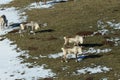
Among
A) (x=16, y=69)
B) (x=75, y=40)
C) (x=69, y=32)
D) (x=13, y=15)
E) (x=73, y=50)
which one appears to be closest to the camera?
(x=73, y=50)

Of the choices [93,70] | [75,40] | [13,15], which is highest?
[75,40]

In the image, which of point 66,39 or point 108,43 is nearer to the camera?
point 108,43

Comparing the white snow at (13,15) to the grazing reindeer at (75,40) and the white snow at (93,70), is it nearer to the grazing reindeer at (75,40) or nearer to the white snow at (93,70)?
the grazing reindeer at (75,40)

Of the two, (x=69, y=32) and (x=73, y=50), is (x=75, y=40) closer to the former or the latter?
(x=73, y=50)

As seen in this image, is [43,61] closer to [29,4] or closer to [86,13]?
[86,13]

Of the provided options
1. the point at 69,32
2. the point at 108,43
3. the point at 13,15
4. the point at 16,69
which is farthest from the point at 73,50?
the point at 13,15

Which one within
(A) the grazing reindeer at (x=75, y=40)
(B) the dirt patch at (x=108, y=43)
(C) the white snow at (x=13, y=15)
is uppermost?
(A) the grazing reindeer at (x=75, y=40)

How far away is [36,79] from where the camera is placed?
4247cm

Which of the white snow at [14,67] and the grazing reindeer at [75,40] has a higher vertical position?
the grazing reindeer at [75,40]

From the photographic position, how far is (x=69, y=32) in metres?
59.9

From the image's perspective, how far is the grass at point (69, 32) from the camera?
43688 millimetres

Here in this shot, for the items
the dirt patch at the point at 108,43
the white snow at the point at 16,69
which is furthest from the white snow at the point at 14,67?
the dirt patch at the point at 108,43

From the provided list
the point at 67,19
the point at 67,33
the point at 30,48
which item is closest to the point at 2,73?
the point at 30,48

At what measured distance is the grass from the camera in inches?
1720
